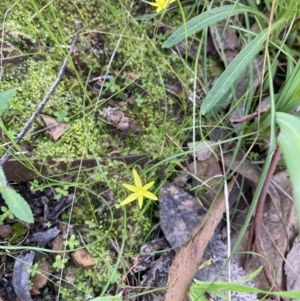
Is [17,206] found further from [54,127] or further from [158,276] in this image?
[158,276]

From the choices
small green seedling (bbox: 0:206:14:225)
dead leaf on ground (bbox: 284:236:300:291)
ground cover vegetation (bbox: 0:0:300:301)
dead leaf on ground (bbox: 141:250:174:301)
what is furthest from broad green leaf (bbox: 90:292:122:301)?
dead leaf on ground (bbox: 284:236:300:291)

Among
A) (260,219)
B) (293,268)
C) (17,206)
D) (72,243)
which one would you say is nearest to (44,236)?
(72,243)

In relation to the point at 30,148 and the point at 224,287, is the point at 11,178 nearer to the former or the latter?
the point at 30,148

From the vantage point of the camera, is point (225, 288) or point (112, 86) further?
point (112, 86)

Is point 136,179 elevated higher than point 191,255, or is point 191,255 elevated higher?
point 136,179

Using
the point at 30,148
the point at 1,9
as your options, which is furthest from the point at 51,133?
the point at 1,9

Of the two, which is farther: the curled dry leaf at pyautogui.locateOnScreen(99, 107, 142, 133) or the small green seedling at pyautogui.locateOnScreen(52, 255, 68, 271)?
the curled dry leaf at pyautogui.locateOnScreen(99, 107, 142, 133)

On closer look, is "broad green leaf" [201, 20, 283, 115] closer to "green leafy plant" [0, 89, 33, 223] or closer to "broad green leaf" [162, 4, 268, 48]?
"broad green leaf" [162, 4, 268, 48]
